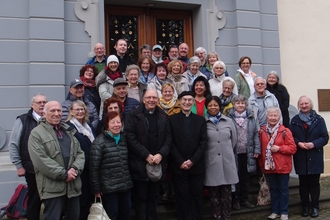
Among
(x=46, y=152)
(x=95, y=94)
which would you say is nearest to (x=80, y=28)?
(x=95, y=94)

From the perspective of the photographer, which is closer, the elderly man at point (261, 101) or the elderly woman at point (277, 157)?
the elderly woman at point (277, 157)

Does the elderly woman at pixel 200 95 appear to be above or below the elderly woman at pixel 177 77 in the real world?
below

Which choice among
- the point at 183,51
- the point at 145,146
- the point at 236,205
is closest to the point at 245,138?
the point at 236,205

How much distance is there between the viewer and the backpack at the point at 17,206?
5.06 metres

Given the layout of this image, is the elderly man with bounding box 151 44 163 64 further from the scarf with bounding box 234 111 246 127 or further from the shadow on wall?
the shadow on wall

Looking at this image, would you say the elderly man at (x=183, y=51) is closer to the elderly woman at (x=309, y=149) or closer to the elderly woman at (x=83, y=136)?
the elderly woman at (x=309, y=149)

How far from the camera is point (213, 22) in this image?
7.21m

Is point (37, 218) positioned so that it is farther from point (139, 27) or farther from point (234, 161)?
point (139, 27)

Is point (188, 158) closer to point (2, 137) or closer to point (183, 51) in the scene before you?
point (183, 51)

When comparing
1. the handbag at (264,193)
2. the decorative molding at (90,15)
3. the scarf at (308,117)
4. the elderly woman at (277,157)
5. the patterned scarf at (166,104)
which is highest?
the decorative molding at (90,15)

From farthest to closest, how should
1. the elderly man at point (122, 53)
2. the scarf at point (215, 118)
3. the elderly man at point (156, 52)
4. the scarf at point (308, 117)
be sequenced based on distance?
the elderly man at point (156, 52) < the elderly man at point (122, 53) < the scarf at point (308, 117) < the scarf at point (215, 118)

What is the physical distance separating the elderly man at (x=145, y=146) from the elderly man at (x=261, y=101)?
1.67 metres

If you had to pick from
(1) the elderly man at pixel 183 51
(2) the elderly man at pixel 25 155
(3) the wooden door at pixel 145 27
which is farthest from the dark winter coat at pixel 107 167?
(3) the wooden door at pixel 145 27

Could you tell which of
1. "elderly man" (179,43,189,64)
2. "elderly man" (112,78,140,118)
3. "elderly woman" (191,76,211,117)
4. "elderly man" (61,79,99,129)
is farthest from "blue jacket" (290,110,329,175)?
"elderly man" (61,79,99,129)
